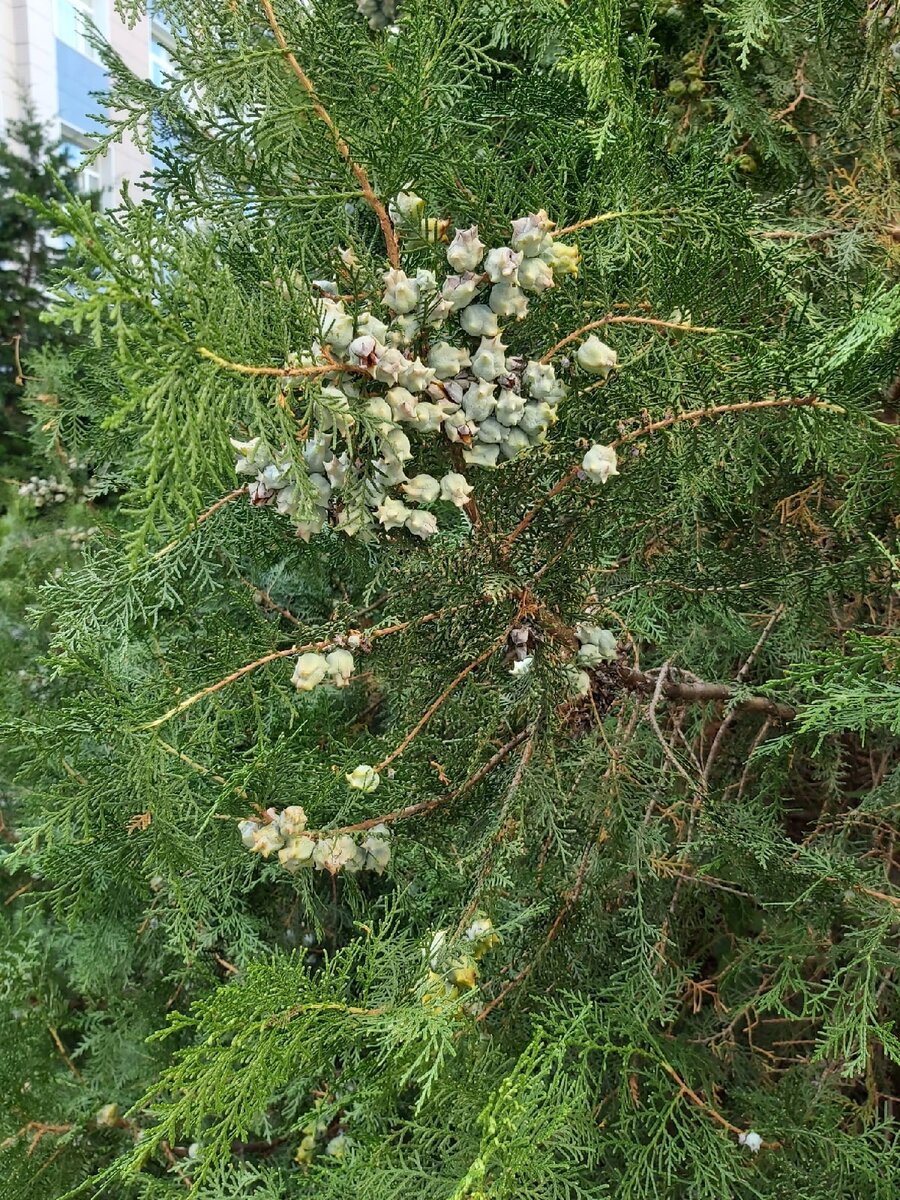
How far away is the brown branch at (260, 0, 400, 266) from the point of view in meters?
0.68

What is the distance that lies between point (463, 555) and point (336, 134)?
1.20 feet

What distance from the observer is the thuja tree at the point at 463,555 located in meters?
0.65

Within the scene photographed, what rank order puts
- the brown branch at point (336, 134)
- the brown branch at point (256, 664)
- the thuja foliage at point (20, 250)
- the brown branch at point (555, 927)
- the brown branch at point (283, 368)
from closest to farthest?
the brown branch at point (283, 368) < the brown branch at point (336, 134) < the brown branch at point (256, 664) < the brown branch at point (555, 927) < the thuja foliage at point (20, 250)

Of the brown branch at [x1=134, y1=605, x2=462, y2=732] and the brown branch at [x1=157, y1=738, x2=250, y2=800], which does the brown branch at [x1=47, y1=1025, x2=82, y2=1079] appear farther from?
the brown branch at [x1=134, y1=605, x2=462, y2=732]

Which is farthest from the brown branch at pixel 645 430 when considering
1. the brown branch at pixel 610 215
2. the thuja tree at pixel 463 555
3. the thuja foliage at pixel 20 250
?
the thuja foliage at pixel 20 250

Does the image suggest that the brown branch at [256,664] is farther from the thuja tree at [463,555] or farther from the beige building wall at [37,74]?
the beige building wall at [37,74]

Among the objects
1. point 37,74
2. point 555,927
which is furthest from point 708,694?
point 37,74

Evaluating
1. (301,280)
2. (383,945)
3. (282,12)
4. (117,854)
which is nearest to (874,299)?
(301,280)

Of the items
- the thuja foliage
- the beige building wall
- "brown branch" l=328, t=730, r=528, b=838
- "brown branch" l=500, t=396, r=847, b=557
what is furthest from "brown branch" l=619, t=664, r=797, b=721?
the beige building wall

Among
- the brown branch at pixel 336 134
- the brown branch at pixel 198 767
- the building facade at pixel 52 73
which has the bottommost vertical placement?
the brown branch at pixel 198 767

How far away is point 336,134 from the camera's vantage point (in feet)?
2.24

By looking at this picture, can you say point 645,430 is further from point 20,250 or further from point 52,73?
point 52,73

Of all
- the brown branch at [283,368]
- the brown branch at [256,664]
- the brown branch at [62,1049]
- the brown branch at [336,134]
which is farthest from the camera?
the brown branch at [62,1049]

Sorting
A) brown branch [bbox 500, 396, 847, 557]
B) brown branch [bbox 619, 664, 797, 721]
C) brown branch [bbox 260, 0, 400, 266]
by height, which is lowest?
brown branch [bbox 619, 664, 797, 721]
